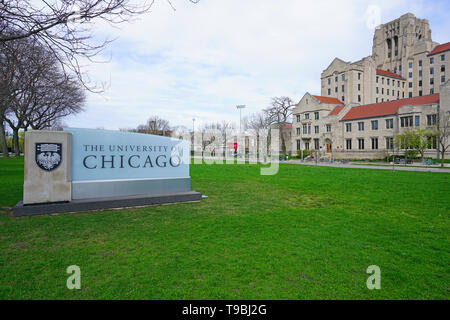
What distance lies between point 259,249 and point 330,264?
4.05 ft

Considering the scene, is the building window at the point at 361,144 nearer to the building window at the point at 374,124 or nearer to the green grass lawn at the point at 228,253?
the building window at the point at 374,124

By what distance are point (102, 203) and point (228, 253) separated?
16.4ft

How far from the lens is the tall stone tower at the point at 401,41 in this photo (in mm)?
78500

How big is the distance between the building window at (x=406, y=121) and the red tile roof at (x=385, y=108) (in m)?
1.94

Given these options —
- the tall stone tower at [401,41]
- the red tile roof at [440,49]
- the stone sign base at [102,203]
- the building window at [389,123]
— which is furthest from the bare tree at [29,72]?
the tall stone tower at [401,41]

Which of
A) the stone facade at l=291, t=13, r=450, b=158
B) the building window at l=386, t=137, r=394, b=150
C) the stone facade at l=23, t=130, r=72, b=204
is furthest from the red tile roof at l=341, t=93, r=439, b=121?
the stone facade at l=23, t=130, r=72, b=204

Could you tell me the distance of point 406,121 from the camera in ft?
138

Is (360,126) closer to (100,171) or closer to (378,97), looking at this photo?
(378,97)

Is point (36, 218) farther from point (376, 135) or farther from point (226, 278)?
point (376, 135)

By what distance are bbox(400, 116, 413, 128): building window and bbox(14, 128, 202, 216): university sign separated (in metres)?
44.1

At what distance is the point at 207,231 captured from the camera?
5.95 meters

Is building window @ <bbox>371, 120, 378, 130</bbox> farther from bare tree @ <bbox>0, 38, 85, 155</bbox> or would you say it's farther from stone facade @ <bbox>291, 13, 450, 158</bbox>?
bare tree @ <bbox>0, 38, 85, 155</bbox>

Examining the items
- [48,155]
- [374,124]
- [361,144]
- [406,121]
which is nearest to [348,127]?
[361,144]

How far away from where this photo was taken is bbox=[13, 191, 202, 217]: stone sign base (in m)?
7.18
